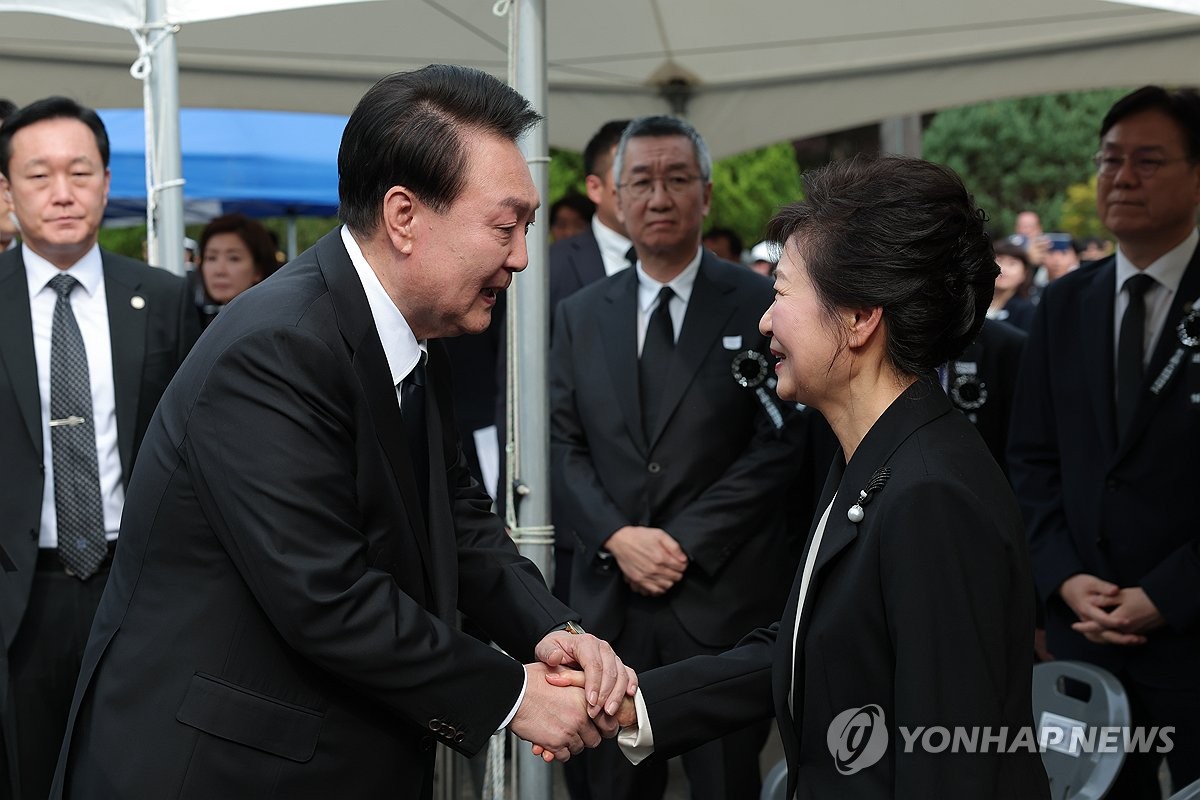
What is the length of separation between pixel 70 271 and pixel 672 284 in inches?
75.3

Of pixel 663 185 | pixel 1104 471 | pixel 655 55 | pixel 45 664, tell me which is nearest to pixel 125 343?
pixel 45 664

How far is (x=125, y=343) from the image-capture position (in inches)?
156

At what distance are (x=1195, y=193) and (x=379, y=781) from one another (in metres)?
3.30

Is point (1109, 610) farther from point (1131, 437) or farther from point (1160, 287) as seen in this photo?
point (1160, 287)

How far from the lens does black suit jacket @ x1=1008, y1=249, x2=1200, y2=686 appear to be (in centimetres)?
388

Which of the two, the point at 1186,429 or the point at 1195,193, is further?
the point at 1195,193

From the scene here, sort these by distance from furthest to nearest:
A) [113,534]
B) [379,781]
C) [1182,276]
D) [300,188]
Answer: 1. [300,188]
2. [1182,276]
3. [113,534]
4. [379,781]

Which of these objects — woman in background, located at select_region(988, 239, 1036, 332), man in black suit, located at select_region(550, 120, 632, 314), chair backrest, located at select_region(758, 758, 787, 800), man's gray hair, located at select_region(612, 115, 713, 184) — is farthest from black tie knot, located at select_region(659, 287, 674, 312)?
woman in background, located at select_region(988, 239, 1036, 332)

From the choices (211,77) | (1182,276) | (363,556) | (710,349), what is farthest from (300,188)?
(363,556)

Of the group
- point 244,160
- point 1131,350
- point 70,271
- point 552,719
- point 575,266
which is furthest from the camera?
point 244,160

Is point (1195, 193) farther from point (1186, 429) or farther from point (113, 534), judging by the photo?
point (113, 534)

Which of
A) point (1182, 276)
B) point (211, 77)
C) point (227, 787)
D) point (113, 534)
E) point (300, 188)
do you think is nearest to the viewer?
point (227, 787)

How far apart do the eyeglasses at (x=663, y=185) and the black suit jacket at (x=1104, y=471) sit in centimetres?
Answer: 127

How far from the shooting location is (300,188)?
36.9 ft
